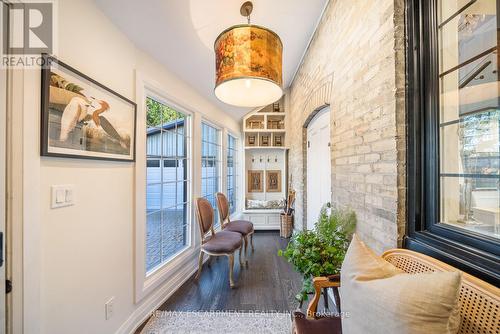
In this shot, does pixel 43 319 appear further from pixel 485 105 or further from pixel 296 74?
pixel 296 74

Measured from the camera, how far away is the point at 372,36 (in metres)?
1.44

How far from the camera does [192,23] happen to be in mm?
1760

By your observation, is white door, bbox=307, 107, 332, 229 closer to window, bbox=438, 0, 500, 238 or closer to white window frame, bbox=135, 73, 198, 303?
window, bbox=438, 0, 500, 238

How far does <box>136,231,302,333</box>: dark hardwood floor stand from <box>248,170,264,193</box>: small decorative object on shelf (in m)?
1.96

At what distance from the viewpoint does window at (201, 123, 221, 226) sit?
3.33m

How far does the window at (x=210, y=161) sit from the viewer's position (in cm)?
333

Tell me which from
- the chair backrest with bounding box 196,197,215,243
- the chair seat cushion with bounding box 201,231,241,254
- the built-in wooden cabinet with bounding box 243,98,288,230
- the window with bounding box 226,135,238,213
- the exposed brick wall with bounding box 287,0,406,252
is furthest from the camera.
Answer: the built-in wooden cabinet with bounding box 243,98,288,230

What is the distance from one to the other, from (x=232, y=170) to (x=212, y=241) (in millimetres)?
2356

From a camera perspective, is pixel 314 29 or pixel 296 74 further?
pixel 296 74

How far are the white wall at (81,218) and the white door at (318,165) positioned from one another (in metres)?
2.05

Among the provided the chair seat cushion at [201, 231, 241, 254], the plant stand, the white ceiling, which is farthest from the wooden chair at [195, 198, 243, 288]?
the plant stand

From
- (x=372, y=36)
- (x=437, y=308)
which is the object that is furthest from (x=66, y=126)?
(x=372, y=36)

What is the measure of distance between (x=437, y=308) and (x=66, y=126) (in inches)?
72.5

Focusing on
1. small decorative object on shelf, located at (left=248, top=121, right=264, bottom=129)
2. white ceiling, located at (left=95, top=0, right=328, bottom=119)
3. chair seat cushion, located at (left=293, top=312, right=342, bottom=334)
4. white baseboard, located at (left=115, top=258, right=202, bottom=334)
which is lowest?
white baseboard, located at (left=115, top=258, right=202, bottom=334)
